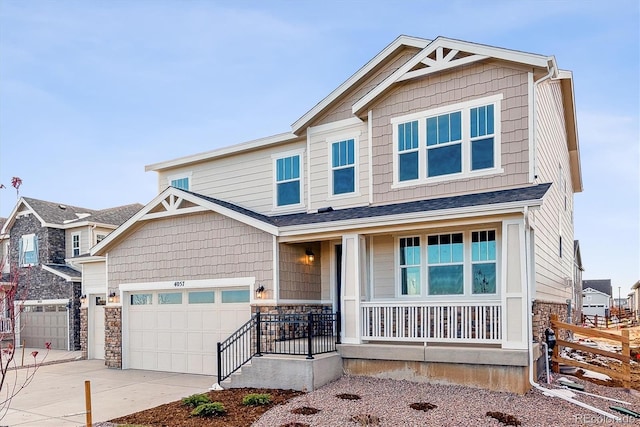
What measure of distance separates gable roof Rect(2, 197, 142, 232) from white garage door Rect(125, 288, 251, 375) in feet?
31.6

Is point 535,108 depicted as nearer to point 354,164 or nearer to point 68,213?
point 354,164

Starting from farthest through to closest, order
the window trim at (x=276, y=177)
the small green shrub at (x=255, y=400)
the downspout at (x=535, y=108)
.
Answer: the window trim at (x=276, y=177) → the downspout at (x=535, y=108) → the small green shrub at (x=255, y=400)

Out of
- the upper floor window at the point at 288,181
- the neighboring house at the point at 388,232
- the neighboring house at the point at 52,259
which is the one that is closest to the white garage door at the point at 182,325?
the neighboring house at the point at 388,232

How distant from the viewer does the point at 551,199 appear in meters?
13.0

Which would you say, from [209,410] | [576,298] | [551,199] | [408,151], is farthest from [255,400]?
[576,298]

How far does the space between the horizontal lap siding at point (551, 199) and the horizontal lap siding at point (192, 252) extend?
616 centimetres

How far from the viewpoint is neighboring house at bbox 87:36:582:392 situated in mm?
9375

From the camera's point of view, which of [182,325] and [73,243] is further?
[73,243]

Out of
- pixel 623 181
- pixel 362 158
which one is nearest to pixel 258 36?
pixel 362 158

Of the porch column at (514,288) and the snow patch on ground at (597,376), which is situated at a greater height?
the porch column at (514,288)

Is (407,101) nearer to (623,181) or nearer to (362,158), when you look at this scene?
(362,158)

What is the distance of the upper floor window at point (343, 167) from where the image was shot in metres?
12.3

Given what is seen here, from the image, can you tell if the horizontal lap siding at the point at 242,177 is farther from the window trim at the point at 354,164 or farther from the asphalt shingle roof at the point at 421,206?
the asphalt shingle roof at the point at 421,206

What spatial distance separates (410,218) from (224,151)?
679cm
